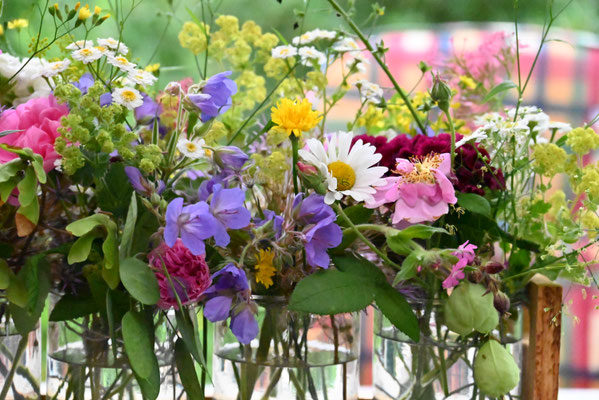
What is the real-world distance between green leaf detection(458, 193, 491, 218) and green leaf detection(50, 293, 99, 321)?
0.88 feet

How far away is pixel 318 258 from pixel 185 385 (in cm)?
13

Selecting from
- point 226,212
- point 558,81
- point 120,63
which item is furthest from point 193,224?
point 558,81

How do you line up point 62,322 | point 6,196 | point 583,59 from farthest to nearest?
point 583,59
point 62,322
point 6,196

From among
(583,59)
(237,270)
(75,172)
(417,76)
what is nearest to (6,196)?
(75,172)

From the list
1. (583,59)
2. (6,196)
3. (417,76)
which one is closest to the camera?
(6,196)

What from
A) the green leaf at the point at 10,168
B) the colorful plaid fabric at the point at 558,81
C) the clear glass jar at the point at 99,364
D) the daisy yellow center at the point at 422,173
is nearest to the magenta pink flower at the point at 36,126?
the green leaf at the point at 10,168

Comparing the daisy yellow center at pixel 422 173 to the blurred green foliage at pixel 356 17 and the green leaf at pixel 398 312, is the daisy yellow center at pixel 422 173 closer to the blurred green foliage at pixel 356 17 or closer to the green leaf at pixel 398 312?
the green leaf at pixel 398 312

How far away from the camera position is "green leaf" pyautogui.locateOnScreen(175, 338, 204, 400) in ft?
1.66

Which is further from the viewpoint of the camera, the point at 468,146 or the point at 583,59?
the point at 583,59

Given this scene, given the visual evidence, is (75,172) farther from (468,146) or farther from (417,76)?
(417,76)

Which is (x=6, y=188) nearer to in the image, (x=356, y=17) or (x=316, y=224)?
(x=316, y=224)

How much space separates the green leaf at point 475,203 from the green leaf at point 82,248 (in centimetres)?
25

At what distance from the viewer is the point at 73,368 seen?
569 mm

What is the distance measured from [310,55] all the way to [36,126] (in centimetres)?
23
